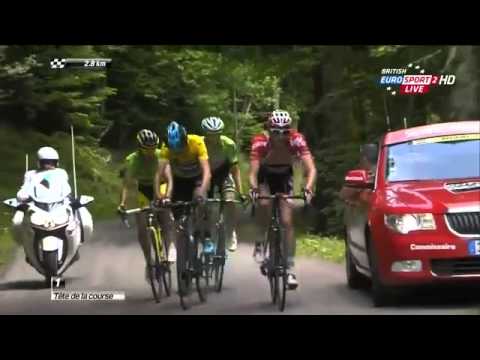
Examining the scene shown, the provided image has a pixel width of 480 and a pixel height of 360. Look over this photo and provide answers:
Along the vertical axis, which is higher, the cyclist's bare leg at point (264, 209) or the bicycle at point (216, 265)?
the cyclist's bare leg at point (264, 209)

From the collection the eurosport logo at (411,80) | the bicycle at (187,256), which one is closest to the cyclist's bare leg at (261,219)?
the bicycle at (187,256)

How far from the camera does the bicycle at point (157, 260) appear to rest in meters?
8.54

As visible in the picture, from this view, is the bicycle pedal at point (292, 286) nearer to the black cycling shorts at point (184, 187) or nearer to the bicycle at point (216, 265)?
the bicycle at point (216, 265)

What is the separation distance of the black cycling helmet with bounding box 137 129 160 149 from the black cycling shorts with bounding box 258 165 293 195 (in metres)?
0.85

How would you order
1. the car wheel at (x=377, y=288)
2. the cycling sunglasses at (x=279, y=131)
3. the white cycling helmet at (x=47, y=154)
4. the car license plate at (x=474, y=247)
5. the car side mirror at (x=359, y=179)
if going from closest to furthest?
the car license plate at (x=474, y=247), the car wheel at (x=377, y=288), the car side mirror at (x=359, y=179), the cycling sunglasses at (x=279, y=131), the white cycling helmet at (x=47, y=154)

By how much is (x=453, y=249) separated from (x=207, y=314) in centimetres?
191

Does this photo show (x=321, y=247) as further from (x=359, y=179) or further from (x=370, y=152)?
(x=370, y=152)

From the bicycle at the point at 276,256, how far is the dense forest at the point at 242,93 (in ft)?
1.50

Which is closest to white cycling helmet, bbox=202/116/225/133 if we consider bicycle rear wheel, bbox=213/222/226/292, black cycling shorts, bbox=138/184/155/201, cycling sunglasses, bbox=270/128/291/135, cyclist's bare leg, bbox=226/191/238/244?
cycling sunglasses, bbox=270/128/291/135

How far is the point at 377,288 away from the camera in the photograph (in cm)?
815

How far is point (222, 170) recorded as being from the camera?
28.3 ft

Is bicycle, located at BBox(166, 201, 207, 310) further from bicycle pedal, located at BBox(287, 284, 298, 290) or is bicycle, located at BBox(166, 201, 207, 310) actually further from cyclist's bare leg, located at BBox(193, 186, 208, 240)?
bicycle pedal, located at BBox(287, 284, 298, 290)
